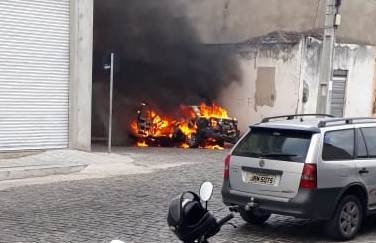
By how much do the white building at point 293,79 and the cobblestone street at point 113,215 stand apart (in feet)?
33.7

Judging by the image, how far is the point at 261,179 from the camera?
25.6 ft

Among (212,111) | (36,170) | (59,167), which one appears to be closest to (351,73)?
(212,111)

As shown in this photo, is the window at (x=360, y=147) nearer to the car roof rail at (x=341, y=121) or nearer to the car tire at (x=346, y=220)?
the car roof rail at (x=341, y=121)

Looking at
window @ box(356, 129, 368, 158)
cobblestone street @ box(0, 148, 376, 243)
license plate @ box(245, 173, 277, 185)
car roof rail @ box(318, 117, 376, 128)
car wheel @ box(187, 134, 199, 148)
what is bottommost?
car wheel @ box(187, 134, 199, 148)

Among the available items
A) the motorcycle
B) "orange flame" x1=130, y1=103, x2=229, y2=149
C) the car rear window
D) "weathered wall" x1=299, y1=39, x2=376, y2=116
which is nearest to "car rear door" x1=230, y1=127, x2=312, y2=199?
the car rear window

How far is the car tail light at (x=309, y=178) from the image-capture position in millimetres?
7387

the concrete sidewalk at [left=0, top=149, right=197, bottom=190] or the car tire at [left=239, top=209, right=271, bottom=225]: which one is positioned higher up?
the car tire at [left=239, top=209, right=271, bottom=225]

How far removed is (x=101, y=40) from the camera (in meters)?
25.1

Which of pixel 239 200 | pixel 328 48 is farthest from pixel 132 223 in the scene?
pixel 328 48

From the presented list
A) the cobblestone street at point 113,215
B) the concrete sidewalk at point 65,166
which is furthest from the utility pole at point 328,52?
the cobblestone street at point 113,215

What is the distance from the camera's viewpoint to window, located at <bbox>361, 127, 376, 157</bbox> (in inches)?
326

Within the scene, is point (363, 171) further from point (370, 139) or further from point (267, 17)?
point (267, 17)

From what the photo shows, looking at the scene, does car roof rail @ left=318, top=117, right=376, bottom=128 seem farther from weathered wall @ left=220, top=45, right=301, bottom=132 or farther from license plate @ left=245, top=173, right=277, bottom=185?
weathered wall @ left=220, top=45, right=301, bottom=132

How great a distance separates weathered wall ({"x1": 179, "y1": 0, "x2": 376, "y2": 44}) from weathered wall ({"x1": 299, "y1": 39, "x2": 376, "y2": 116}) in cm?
96
